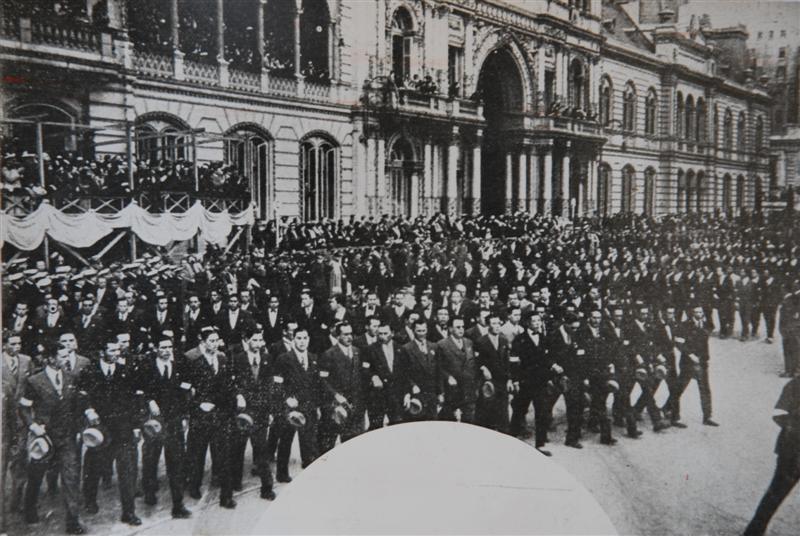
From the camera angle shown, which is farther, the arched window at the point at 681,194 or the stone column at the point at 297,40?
the arched window at the point at 681,194

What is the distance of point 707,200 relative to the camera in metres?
4.21

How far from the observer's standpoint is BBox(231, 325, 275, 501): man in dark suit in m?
3.45

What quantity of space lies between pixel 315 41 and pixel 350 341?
181 cm

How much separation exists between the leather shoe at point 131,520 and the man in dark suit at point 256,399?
19.7 inches

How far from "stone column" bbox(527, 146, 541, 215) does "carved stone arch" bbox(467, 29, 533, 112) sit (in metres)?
0.34

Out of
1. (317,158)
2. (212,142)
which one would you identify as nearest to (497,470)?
(317,158)

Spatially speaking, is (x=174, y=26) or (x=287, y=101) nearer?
(x=174, y=26)

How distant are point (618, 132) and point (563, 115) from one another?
17.4 inches

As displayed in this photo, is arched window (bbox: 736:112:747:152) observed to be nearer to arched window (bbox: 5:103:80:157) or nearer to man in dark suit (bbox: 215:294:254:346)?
man in dark suit (bbox: 215:294:254:346)

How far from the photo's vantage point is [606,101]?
14.3 feet

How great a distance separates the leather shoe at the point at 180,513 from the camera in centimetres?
331

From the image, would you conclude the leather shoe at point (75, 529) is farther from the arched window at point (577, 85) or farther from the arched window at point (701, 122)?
the arched window at point (701, 122)

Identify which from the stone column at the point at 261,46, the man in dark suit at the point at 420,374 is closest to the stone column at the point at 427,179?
the man in dark suit at the point at 420,374

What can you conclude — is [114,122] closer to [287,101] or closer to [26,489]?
[287,101]
